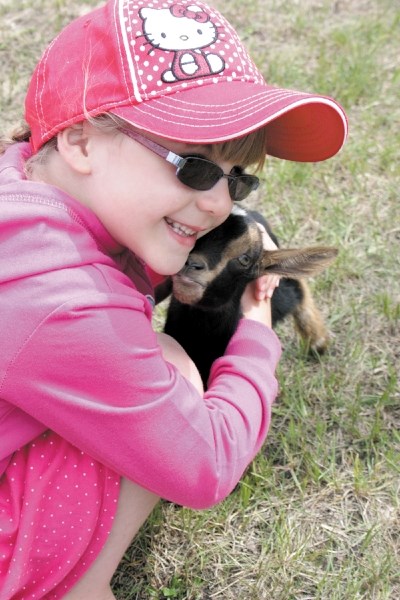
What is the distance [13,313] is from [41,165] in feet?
1.70

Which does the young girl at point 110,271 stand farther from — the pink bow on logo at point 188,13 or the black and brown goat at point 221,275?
the black and brown goat at point 221,275

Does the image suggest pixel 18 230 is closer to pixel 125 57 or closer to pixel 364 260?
pixel 125 57

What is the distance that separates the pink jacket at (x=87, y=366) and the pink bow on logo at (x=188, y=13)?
0.52 meters

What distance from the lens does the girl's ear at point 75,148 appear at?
199cm

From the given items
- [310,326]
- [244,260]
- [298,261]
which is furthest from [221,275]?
[310,326]

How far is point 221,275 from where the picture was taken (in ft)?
8.76

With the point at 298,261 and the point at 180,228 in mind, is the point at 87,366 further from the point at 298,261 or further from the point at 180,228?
the point at 298,261

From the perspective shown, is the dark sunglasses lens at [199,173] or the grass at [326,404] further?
the grass at [326,404]

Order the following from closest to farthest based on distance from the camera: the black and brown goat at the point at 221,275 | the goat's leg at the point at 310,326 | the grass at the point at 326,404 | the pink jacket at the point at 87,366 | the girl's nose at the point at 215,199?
1. the pink jacket at the point at 87,366
2. the girl's nose at the point at 215,199
3. the grass at the point at 326,404
4. the black and brown goat at the point at 221,275
5. the goat's leg at the point at 310,326

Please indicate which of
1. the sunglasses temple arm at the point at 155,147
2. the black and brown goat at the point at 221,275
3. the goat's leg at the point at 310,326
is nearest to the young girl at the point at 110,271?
the sunglasses temple arm at the point at 155,147

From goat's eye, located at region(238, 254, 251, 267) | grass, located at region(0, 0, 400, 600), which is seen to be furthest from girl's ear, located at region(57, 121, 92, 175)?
grass, located at region(0, 0, 400, 600)

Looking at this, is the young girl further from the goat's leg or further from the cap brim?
the goat's leg

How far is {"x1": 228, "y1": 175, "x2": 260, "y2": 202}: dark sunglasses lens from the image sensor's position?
2109 millimetres

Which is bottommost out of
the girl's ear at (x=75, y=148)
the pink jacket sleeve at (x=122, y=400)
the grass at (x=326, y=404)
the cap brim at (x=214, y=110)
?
the grass at (x=326, y=404)
